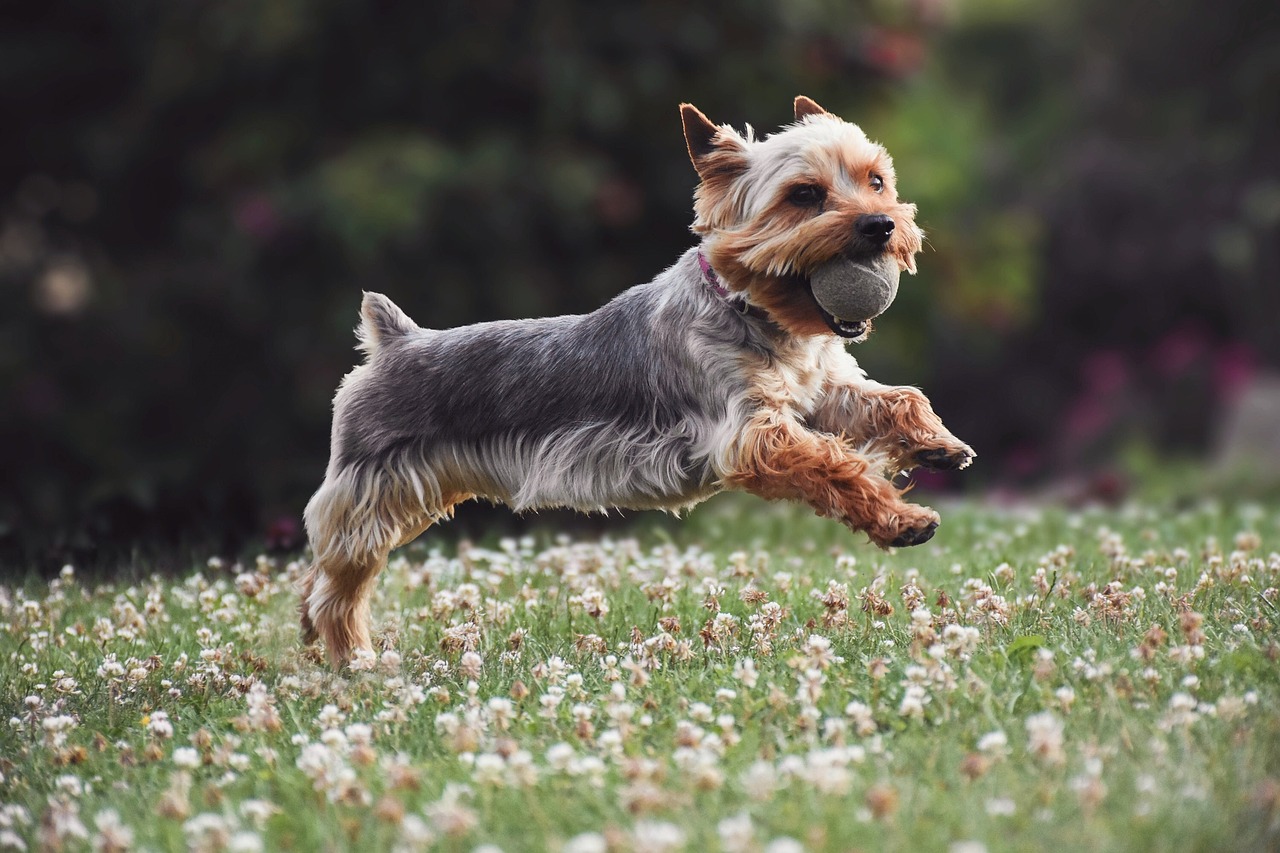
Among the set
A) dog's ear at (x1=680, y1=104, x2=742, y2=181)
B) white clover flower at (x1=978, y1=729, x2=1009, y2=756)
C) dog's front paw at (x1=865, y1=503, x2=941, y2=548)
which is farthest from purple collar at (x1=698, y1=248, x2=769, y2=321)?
white clover flower at (x1=978, y1=729, x2=1009, y2=756)

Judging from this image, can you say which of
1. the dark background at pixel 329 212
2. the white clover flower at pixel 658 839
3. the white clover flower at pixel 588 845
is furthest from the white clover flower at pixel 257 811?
the dark background at pixel 329 212

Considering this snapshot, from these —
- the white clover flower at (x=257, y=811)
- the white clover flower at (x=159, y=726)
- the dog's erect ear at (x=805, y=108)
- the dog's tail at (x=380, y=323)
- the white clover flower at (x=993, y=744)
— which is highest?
the dog's erect ear at (x=805, y=108)

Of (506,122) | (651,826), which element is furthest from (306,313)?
(651,826)

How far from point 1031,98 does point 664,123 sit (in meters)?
12.9

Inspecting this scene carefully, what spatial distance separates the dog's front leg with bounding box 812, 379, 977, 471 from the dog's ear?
3.04ft

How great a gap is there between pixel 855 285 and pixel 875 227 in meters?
0.20

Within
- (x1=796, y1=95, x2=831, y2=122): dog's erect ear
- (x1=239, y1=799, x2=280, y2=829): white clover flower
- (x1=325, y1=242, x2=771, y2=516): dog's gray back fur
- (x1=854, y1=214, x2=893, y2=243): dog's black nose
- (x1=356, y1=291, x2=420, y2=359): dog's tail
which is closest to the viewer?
(x1=239, y1=799, x2=280, y2=829): white clover flower

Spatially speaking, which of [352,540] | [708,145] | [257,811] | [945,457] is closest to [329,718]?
[257,811]

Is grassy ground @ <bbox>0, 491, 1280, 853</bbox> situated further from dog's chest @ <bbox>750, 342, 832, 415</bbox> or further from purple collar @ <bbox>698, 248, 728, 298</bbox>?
purple collar @ <bbox>698, 248, 728, 298</bbox>

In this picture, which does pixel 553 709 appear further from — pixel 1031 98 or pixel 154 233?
pixel 1031 98

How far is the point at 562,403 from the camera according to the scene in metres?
5.62

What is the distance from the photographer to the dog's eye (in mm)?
5172

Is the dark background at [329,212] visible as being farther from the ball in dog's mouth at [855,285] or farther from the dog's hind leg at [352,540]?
the ball in dog's mouth at [855,285]

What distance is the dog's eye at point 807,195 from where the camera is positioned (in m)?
5.17
